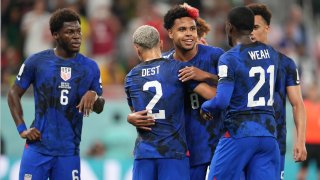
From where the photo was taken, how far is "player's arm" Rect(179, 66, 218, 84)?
33.9 feet

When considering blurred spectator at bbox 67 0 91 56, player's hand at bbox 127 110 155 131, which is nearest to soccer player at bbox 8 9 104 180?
player's hand at bbox 127 110 155 131

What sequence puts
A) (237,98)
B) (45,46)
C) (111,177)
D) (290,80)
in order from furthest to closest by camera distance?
(45,46)
(111,177)
(290,80)
(237,98)

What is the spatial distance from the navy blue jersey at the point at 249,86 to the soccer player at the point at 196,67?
53 centimetres

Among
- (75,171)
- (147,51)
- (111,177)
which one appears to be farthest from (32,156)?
(111,177)

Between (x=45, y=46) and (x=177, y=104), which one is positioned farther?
(x=45, y=46)

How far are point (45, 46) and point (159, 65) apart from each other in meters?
8.86

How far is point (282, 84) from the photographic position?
10805 millimetres

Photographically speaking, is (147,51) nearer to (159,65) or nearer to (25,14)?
(159,65)

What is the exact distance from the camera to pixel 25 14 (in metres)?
19.5

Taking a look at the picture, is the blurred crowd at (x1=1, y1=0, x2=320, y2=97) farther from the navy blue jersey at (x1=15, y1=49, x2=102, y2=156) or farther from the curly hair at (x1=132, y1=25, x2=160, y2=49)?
the curly hair at (x1=132, y1=25, x2=160, y2=49)

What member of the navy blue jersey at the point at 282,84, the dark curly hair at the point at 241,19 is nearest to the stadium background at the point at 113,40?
Answer: the navy blue jersey at the point at 282,84

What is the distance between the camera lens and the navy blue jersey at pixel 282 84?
10828 millimetres

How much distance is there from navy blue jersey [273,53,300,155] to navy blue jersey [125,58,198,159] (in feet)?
3.83

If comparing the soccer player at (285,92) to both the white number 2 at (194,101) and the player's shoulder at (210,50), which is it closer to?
the player's shoulder at (210,50)
